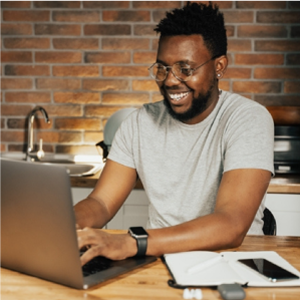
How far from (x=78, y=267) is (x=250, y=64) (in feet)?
6.88

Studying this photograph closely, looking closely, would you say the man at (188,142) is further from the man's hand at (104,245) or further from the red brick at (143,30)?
the red brick at (143,30)

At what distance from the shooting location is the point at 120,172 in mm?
1721

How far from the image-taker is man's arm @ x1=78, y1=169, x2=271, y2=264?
3.59 feet

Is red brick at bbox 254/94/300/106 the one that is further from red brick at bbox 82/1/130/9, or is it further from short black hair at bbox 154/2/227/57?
short black hair at bbox 154/2/227/57

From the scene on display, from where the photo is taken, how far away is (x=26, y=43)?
283 cm

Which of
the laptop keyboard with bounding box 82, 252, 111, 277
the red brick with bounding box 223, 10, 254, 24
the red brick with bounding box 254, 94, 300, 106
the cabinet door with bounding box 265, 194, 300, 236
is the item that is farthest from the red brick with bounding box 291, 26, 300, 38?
the laptop keyboard with bounding box 82, 252, 111, 277

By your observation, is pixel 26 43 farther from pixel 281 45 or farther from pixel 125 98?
pixel 281 45

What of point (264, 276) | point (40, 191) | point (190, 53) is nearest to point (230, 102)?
point (190, 53)

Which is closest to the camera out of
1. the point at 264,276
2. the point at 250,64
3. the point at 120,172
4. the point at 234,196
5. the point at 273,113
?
the point at 264,276

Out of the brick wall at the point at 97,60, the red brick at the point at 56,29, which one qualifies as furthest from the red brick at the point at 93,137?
the red brick at the point at 56,29

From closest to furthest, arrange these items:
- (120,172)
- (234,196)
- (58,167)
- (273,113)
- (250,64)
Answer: (58,167), (234,196), (120,172), (273,113), (250,64)

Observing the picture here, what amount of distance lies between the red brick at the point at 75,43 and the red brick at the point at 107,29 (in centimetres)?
5

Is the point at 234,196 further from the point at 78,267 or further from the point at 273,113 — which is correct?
the point at 273,113

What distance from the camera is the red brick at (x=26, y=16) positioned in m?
2.79
